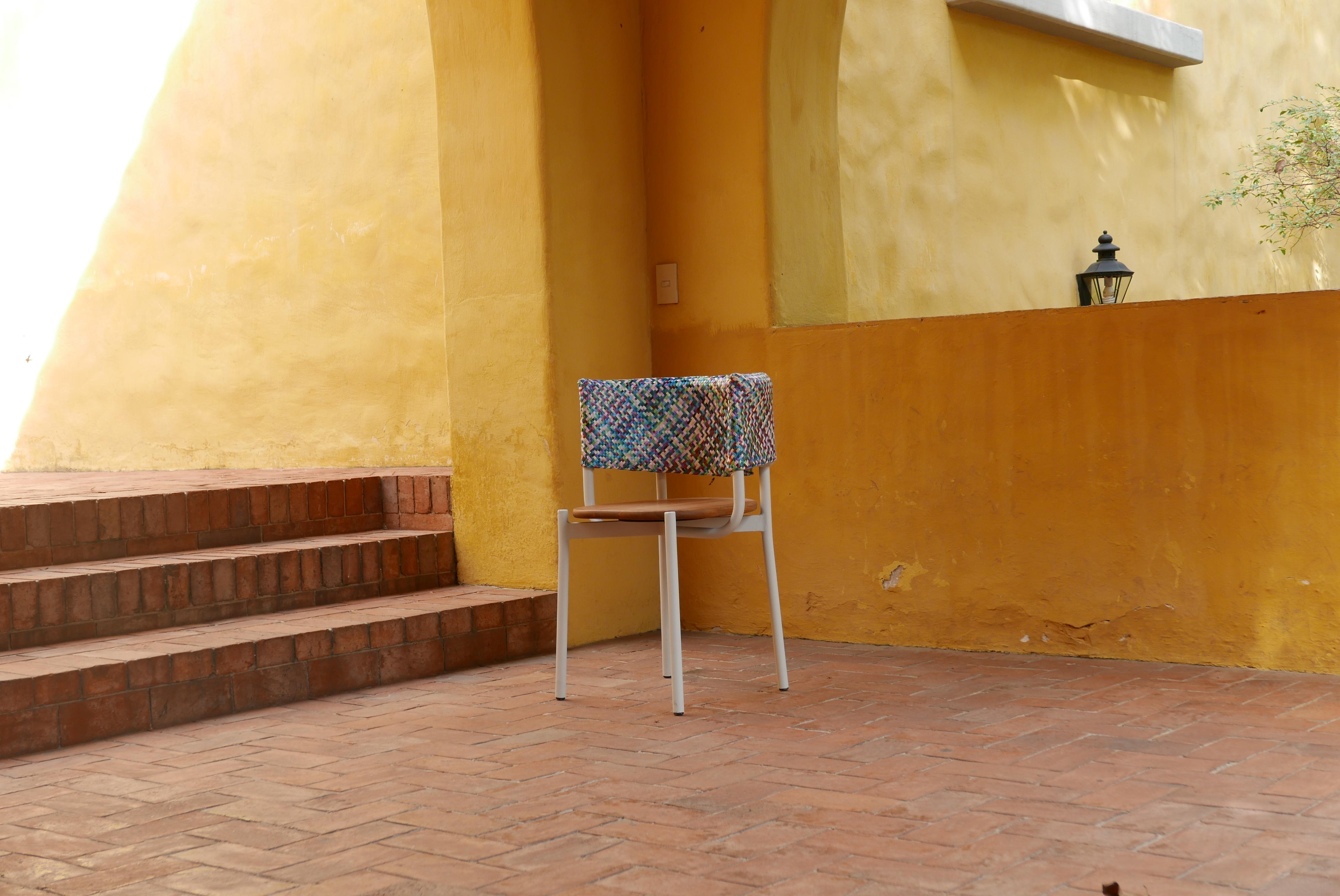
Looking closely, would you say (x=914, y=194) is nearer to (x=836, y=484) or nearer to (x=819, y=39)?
(x=819, y=39)

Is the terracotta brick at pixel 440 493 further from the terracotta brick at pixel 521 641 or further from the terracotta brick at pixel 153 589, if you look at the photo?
the terracotta brick at pixel 153 589

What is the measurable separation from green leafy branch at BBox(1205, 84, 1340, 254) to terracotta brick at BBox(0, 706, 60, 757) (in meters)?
7.04

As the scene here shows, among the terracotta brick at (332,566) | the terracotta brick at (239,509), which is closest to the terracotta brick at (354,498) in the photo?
the terracotta brick at (239,509)

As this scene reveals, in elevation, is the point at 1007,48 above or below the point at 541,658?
above

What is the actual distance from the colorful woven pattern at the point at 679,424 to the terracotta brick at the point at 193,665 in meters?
1.16

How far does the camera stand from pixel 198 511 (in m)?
4.61

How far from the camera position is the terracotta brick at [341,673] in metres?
3.88

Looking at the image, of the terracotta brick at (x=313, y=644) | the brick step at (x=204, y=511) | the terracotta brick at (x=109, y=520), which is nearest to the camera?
the terracotta brick at (x=313, y=644)

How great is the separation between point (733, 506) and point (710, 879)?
1390 millimetres

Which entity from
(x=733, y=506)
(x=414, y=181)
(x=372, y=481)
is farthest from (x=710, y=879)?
(x=414, y=181)

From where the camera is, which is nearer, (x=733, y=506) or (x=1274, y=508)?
(x=733, y=506)

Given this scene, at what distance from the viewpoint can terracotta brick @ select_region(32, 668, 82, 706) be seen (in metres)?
3.29

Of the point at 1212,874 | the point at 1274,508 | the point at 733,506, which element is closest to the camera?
the point at 1212,874

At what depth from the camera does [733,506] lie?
348cm
